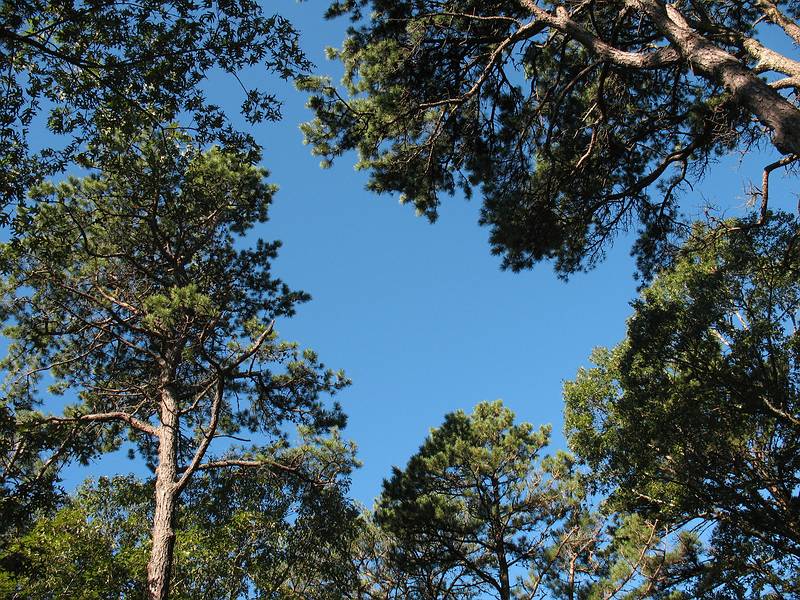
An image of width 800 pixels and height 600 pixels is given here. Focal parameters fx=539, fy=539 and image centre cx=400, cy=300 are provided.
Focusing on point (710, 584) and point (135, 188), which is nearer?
point (135, 188)

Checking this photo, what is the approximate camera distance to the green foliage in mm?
10602

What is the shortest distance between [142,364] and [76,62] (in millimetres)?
6758

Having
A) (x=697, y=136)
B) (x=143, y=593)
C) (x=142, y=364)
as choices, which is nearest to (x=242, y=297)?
(x=142, y=364)

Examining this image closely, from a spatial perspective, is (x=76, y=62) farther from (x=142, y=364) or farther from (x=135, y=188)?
(x=142, y=364)

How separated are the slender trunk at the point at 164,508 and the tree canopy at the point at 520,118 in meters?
4.87

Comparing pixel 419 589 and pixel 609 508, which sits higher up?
pixel 609 508

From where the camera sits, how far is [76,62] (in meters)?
4.98

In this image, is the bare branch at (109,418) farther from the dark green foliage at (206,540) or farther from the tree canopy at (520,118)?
the tree canopy at (520,118)

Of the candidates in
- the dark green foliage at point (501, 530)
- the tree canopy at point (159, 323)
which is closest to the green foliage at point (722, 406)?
the dark green foliage at point (501, 530)

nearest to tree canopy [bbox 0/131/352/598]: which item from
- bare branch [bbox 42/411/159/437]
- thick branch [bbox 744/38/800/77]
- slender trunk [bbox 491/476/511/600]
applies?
bare branch [bbox 42/411/159/437]

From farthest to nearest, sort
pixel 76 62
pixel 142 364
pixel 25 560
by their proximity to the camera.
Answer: pixel 142 364, pixel 25 560, pixel 76 62

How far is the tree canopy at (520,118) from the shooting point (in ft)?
27.0

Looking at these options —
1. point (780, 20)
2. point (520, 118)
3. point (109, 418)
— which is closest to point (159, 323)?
Answer: point (109, 418)

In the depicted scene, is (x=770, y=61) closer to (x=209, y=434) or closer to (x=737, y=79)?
(x=737, y=79)
